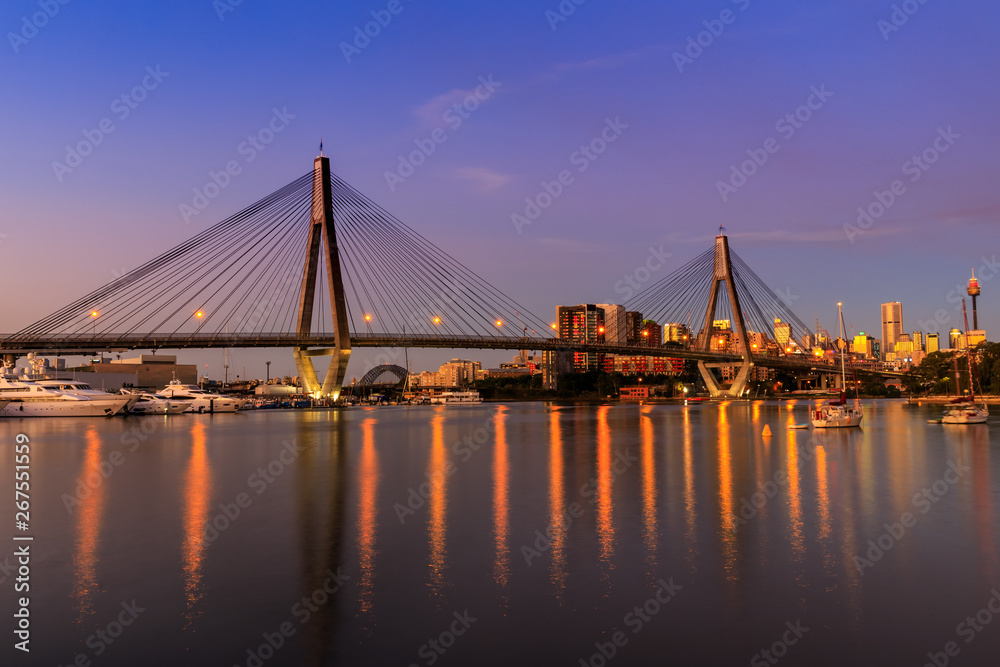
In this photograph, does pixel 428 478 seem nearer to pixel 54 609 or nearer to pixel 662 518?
pixel 662 518

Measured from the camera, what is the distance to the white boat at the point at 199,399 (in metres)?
84.4

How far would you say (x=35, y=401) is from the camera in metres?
67.1

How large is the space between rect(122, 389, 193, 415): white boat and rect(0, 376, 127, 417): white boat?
9.42 meters

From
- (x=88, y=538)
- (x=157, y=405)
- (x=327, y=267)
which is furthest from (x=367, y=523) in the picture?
(x=157, y=405)

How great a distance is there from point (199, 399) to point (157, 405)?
7.42 m

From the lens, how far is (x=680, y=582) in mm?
12758

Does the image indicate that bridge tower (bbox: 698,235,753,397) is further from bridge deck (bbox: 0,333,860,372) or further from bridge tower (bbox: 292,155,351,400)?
bridge tower (bbox: 292,155,351,400)

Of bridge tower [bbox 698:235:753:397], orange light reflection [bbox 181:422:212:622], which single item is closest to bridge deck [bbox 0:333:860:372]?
bridge tower [bbox 698:235:753:397]

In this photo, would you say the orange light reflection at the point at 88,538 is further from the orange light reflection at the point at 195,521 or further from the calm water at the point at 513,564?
the orange light reflection at the point at 195,521

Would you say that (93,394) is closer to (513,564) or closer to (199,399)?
(199,399)

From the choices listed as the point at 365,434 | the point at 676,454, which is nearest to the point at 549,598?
the point at 676,454

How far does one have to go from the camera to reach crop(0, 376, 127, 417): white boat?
66188 mm

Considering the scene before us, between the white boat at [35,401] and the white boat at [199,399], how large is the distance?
1505 cm

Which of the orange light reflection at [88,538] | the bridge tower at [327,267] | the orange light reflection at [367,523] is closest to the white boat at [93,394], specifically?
the bridge tower at [327,267]
